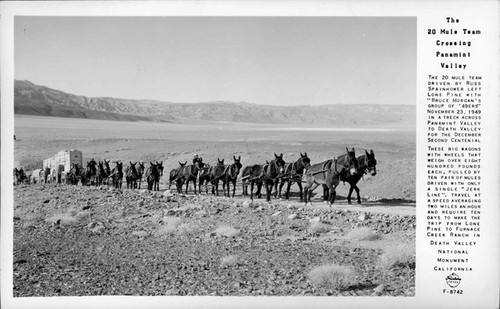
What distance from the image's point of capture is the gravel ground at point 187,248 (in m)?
7.08

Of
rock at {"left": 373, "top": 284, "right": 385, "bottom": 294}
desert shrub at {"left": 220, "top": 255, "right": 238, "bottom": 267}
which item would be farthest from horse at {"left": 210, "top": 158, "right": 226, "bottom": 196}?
rock at {"left": 373, "top": 284, "right": 385, "bottom": 294}

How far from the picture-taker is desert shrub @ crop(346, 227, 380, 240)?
750 cm

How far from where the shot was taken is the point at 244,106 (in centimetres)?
872

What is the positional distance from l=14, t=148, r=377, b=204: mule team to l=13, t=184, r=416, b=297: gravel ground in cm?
73

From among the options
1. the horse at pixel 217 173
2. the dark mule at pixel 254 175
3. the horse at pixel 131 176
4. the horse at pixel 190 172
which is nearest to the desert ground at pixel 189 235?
the horse at pixel 131 176

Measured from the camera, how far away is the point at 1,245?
7512 millimetres

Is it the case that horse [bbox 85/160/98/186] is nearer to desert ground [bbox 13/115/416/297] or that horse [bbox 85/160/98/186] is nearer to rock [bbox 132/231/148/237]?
desert ground [bbox 13/115/416/297]

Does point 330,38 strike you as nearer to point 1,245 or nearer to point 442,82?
point 442,82

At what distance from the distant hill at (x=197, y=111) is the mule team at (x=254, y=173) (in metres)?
0.72

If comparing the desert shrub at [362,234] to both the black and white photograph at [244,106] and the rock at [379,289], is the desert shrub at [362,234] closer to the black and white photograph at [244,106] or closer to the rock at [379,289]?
the black and white photograph at [244,106]

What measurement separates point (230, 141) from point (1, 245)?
4.56 metres

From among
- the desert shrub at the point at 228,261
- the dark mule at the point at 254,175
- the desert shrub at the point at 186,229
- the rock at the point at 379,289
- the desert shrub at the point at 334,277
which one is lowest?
the rock at the point at 379,289

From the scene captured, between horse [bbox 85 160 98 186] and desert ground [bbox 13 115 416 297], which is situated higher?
horse [bbox 85 160 98 186]

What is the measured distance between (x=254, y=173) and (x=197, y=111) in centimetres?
236
